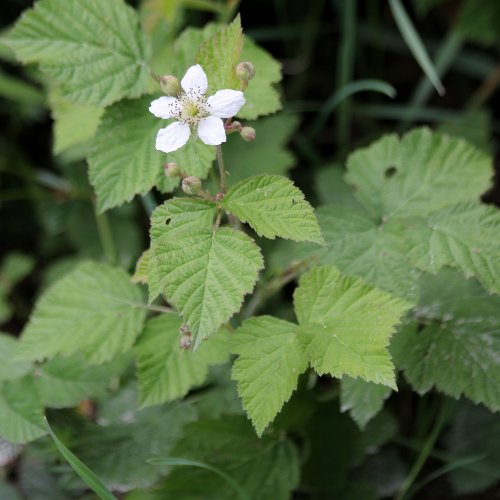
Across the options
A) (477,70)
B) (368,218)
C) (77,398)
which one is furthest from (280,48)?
(77,398)

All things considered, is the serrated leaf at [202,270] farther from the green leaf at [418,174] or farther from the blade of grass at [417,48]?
the blade of grass at [417,48]

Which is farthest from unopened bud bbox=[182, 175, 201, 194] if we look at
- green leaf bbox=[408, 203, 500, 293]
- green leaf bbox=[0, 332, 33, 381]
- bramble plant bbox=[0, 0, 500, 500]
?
green leaf bbox=[0, 332, 33, 381]

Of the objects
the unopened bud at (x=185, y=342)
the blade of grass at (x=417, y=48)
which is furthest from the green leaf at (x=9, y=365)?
the blade of grass at (x=417, y=48)

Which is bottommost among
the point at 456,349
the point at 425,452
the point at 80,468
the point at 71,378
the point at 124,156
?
the point at 425,452

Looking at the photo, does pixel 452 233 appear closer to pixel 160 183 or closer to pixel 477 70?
pixel 160 183

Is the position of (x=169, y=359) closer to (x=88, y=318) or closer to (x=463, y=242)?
(x=88, y=318)

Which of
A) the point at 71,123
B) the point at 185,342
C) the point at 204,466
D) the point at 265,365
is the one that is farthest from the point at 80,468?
the point at 71,123
